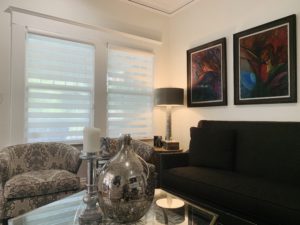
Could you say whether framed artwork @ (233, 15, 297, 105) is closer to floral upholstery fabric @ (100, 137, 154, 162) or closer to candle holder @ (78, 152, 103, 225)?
floral upholstery fabric @ (100, 137, 154, 162)

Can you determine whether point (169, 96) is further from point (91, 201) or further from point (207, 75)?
point (91, 201)

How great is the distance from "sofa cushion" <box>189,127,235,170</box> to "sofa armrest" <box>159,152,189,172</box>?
127mm

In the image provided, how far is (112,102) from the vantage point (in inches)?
132

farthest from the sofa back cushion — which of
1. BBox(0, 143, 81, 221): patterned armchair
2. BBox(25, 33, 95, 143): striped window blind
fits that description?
BBox(25, 33, 95, 143): striped window blind

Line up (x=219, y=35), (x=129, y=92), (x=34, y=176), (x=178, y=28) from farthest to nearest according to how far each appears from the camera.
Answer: (x=178, y=28) → (x=129, y=92) → (x=219, y=35) → (x=34, y=176)

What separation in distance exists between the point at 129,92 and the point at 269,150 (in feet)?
6.54

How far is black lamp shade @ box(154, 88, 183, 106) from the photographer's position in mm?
3365

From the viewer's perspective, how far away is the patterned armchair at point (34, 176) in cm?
201

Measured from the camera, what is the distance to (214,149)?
2.56 metres

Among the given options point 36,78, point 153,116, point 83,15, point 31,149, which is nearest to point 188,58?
point 153,116

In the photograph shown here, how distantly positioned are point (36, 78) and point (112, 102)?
39.3 inches

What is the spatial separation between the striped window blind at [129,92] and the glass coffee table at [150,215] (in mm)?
1767

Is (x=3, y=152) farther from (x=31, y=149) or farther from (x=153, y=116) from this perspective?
(x=153, y=116)

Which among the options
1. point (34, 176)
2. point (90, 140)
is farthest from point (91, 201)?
point (34, 176)
